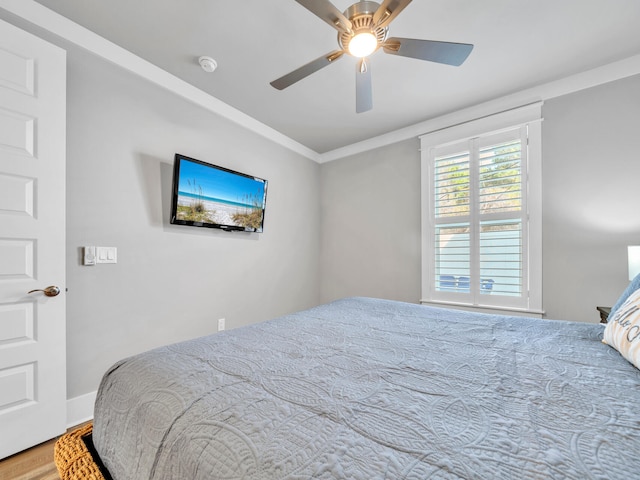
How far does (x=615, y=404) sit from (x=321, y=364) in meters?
0.78

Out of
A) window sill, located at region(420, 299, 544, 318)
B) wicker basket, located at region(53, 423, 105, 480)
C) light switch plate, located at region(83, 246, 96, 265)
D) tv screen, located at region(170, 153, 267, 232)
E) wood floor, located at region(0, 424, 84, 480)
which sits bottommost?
wood floor, located at region(0, 424, 84, 480)

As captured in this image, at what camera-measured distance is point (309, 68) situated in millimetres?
1672

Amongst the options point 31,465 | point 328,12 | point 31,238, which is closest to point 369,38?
point 328,12

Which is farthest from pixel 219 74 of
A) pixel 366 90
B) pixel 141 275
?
pixel 141 275

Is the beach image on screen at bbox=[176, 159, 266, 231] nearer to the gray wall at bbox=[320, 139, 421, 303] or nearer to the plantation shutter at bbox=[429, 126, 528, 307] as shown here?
the gray wall at bbox=[320, 139, 421, 303]

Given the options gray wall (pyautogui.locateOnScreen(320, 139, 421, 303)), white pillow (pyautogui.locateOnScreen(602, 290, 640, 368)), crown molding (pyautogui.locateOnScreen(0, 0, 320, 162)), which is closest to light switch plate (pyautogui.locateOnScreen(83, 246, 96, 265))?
crown molding (pyautogui.locateOnScreen(0, 0, 320, 162))

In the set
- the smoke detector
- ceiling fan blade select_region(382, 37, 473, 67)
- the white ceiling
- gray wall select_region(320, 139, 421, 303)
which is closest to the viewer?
ceiling fan blade select_region(382, 37, 473, 67)

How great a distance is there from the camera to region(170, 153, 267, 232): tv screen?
2316 millimetres

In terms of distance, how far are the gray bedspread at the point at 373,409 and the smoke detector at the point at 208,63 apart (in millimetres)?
2088

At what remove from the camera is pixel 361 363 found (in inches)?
38.6

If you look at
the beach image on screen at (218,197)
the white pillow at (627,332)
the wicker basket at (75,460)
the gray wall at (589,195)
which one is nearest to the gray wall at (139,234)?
the beach image on screen at (218,197)

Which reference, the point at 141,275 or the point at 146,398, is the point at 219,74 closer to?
the point at 141,275

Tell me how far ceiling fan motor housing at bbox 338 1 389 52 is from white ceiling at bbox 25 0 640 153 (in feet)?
1.40

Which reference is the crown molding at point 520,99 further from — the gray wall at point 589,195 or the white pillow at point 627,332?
the white pillow at point 627,332
